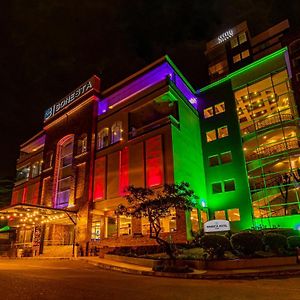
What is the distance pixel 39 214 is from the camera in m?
32.1

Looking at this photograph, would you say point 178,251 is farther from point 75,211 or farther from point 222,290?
point 75,211

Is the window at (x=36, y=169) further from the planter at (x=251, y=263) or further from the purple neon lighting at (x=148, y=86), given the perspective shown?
the planter at (x=251, y=263)

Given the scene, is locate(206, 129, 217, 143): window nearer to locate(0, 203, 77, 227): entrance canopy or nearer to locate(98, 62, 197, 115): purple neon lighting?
locate(98, 62, 197, 115): purple neon lighting

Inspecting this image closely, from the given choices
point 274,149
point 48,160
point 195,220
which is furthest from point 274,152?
point 48,160

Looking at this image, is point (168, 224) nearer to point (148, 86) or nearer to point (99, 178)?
point (99, 178)

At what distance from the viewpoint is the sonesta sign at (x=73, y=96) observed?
36688 millimetres

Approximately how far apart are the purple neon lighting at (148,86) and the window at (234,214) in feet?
45.8

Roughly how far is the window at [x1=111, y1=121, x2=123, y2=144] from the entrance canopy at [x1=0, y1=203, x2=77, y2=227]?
9681mm

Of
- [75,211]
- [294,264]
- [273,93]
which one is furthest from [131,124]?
[294,264]

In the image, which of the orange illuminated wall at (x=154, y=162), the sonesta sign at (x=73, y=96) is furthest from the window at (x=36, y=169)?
the orange illuminated wall at (x=154, y=162)

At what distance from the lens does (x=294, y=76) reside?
28.4 metres

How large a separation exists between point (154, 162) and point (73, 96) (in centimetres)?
1938

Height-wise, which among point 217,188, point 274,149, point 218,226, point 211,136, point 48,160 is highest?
point 211,136

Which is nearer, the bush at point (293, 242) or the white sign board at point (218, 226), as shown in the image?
the bush at point (293, 242)
